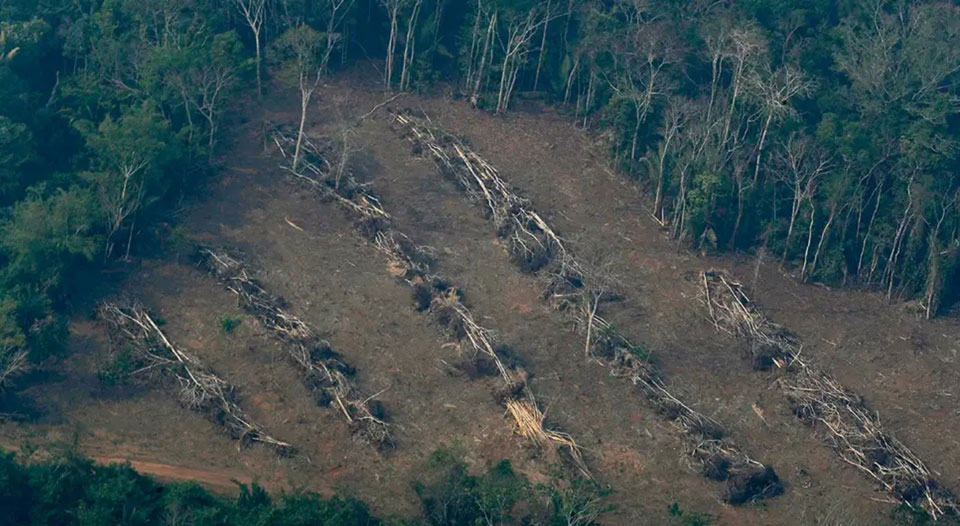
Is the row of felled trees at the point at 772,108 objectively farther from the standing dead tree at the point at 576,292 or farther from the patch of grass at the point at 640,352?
the patch of grass at the point at 640,352

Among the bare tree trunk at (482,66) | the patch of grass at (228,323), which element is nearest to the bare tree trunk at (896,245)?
the bare tree trunk at (482,66)

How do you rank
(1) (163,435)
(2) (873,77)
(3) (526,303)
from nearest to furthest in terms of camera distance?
→ (1) (163,435)
(3) (526,303)
(2) (873,77)

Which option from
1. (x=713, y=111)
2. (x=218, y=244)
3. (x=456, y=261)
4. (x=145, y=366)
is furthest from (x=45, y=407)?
(x=713, y=111)

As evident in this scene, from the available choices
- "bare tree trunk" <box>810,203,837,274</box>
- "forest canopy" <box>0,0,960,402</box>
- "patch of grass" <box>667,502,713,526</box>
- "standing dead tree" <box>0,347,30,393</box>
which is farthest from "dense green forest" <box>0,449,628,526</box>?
"bare tree trunk" <box>810,203,837,274</box>

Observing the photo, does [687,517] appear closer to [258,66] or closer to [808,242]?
[808,242]

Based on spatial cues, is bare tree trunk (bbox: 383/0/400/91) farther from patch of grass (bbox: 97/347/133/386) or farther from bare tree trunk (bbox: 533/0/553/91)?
patch of grass (bbox: 97/347/133/386)

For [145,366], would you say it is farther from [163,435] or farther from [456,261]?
[456,261]
